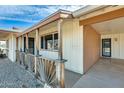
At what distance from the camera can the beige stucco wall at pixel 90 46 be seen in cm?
652

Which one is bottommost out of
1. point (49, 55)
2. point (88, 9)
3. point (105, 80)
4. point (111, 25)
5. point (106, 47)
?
point (105, 80)

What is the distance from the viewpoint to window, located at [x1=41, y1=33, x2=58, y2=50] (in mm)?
8992

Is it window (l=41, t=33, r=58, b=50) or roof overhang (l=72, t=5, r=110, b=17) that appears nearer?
roof overhang (l=72, t=5, r=110, b=17)

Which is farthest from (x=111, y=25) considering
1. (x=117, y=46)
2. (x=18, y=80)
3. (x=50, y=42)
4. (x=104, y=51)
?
(x=18, y=80)

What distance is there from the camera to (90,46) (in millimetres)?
6996

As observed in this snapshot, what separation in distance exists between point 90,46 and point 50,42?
12.0 feet

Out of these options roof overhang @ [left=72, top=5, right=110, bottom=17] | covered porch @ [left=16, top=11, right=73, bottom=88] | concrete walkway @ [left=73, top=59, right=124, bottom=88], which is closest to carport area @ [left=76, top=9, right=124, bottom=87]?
concrete walkway @ [left=73, top=59, right=124, bottom=88]

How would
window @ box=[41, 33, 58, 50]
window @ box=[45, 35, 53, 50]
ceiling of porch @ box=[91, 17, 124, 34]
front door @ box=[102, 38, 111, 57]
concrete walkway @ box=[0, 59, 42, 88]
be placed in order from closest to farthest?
concrete walkway @ box=[0, 59, 42, 88] → ceiling of porch @ box=[91, 17, 124, 34] → window @ box=[41, 33, 58, 50] → window @ box=[45, 35, 53, 50] → front door @ box=[102, 38, 111, 57]

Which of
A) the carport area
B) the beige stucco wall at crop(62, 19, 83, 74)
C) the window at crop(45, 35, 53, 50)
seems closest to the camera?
the carport area

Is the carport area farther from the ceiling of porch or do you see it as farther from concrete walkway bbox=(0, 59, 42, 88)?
concrete walkway bbox=(0, 59, 42, 88)

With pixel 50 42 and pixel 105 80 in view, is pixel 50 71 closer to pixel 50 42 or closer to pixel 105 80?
pixel 105 80

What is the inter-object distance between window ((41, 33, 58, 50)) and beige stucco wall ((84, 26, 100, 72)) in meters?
2.60
